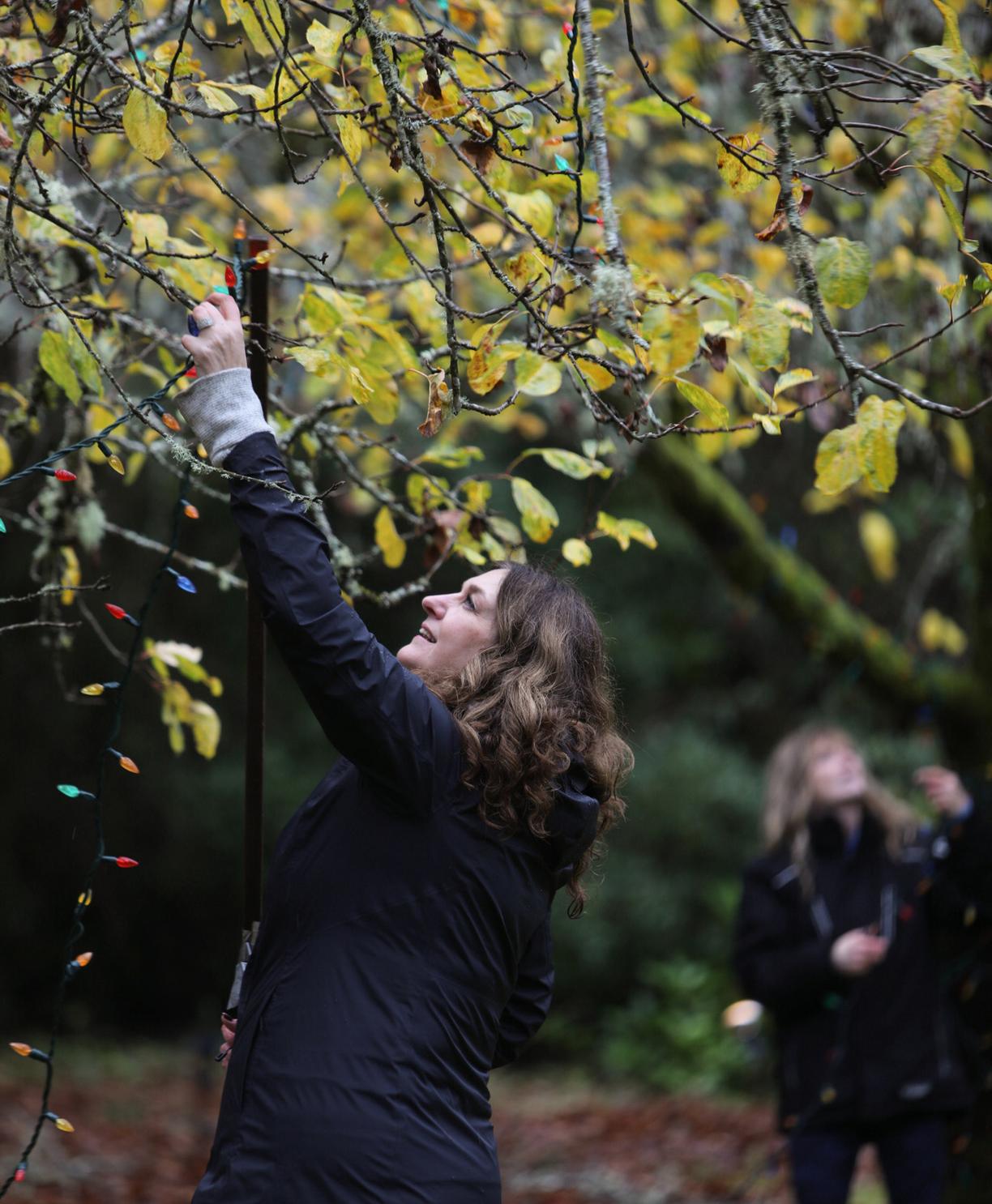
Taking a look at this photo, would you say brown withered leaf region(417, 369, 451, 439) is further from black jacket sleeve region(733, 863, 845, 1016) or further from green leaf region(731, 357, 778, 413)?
black jacket sleeve region(733, 863, 845, 1016)

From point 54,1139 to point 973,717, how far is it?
15.7 ft

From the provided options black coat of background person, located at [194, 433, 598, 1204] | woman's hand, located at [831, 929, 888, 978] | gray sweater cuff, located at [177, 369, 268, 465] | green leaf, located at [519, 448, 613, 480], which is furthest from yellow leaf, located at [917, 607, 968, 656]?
gray sweater cuff, located at [177, 369, 268, 465]

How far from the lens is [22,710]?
8.39 m

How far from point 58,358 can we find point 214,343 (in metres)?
0.48

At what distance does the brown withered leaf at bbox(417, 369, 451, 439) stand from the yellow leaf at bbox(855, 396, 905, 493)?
635mm

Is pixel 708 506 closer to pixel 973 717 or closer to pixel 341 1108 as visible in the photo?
pixel 973 717

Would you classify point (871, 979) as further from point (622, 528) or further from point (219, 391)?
point (219, 391)

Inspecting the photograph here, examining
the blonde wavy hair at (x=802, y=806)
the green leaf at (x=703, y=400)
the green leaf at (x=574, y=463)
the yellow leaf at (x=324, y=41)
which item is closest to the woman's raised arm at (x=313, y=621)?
the yellow leaf at (x=324, y=41)

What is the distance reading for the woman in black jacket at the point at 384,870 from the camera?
1725 mm

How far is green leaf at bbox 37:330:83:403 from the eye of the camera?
2164 mm

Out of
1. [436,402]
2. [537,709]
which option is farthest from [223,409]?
[537,709]

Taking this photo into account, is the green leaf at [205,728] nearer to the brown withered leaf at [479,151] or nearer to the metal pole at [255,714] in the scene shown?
the metal pole at [255,714]

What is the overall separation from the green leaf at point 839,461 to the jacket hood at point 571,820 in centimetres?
58

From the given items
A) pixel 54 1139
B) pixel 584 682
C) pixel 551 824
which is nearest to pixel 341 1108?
pixel 551 824
